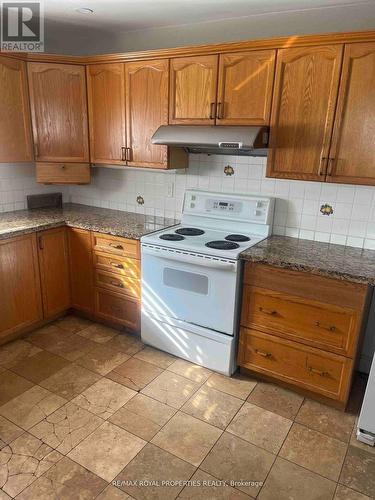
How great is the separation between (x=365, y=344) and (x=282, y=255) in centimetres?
94

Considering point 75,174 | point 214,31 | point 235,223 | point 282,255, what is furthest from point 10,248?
point 214,31

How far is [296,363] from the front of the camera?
7.25 feet

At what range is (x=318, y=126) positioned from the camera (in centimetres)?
215

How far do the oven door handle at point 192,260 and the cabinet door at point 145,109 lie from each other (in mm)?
692

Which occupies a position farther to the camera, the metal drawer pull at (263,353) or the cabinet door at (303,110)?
the metal drawer pull at (263,353)

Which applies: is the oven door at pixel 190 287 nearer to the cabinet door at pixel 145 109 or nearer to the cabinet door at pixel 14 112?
the cabinet door at pixel 145 109

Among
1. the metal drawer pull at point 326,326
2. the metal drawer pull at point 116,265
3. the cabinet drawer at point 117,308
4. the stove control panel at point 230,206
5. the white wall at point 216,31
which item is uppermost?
the white wall at point 216,31

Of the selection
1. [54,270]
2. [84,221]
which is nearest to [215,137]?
[84,221]

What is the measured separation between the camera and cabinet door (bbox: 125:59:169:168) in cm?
260

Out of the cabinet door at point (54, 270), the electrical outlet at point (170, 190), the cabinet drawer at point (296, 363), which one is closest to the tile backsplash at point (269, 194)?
the electrical outlet at point (170, 190)

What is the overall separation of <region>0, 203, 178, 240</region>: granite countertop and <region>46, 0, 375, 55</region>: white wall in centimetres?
139

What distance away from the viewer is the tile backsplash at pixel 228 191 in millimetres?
2410

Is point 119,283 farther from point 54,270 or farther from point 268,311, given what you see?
point 268,311

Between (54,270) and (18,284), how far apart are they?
33cm
